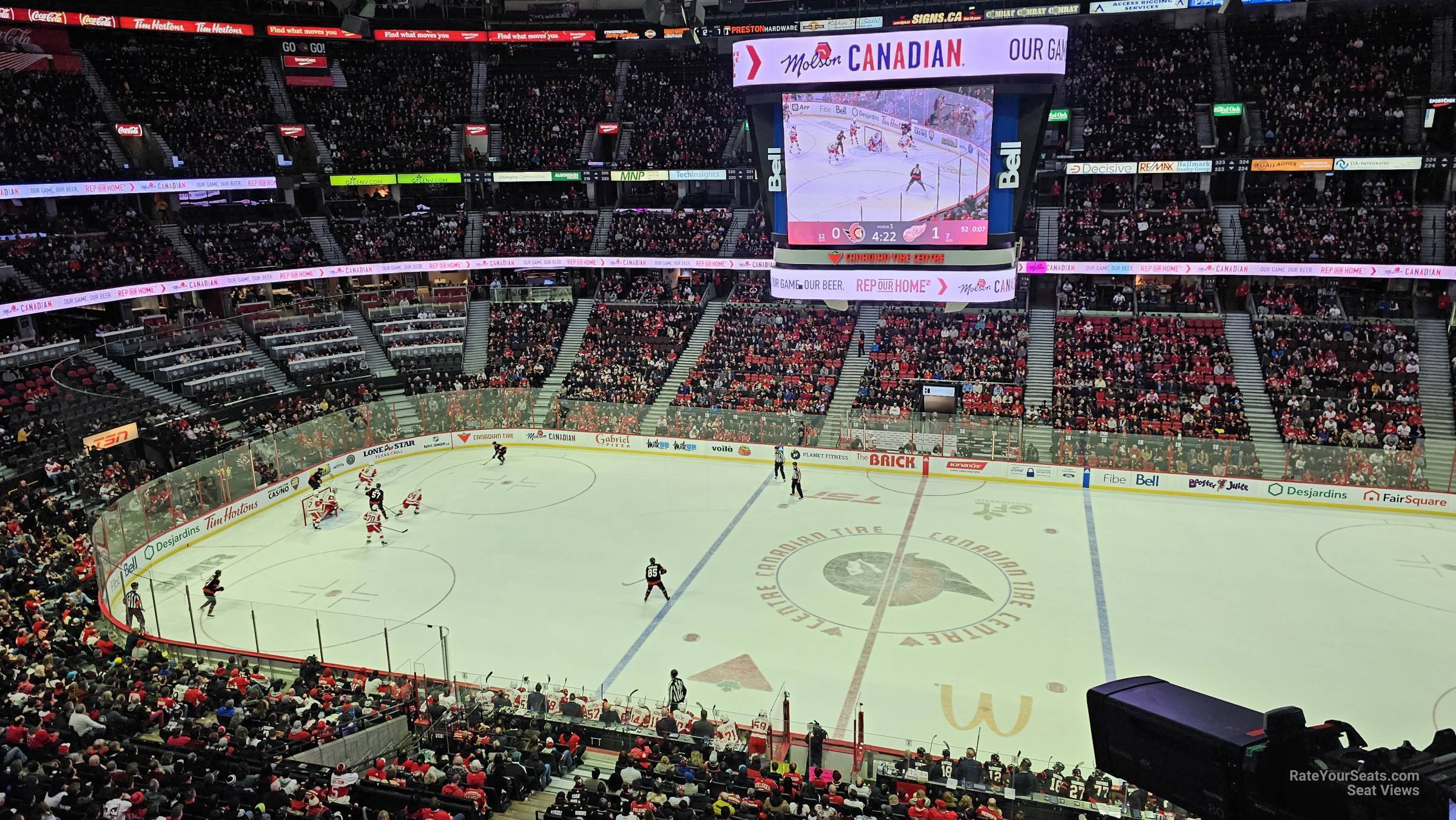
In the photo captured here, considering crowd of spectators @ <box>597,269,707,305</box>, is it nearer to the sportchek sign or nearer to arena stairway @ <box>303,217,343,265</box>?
arena stairway @ <box>303,217,343,265</box>

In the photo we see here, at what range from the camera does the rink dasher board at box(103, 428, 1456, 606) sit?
24703mm

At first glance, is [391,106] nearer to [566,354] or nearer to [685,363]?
[566,354]

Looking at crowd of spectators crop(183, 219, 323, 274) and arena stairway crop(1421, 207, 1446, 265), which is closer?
arena stairway crop(1421, 207, 1446, 265)

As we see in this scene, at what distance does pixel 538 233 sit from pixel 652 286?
5.96 metres

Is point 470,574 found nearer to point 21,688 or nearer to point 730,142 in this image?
point 21,688

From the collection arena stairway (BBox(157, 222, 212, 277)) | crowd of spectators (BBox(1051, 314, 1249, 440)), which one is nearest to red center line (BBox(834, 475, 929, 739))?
crowd of spectators (BBox(1051, 314, 1249, 440))

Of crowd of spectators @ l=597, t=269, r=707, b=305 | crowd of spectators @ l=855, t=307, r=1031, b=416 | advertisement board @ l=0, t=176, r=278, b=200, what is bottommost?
crowd of spectators @ l=855, t=307, r=1031, b=416

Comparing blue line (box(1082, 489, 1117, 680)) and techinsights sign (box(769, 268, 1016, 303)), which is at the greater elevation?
techinsights sign (box(769, 268, 1016, 303))

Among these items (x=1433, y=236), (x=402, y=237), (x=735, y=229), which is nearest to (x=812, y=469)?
(x=735, y=229)

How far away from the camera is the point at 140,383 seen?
3209 cm

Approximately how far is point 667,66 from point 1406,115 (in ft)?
102

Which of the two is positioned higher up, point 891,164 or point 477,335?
point 891,164

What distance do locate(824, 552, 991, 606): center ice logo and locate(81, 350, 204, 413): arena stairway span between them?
2268 cm

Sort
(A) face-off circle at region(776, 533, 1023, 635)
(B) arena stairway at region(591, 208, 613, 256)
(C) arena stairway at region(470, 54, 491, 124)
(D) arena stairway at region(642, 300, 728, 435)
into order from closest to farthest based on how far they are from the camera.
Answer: (A) face-off circle at region(776, 533, 1023, 635) → (D) arena stairway at region(642, 300, 728, 435) → (B) arena stairway at region(591, 208, 613, 256) → (C) arena stairway at region(470, 54, 491, 124)
